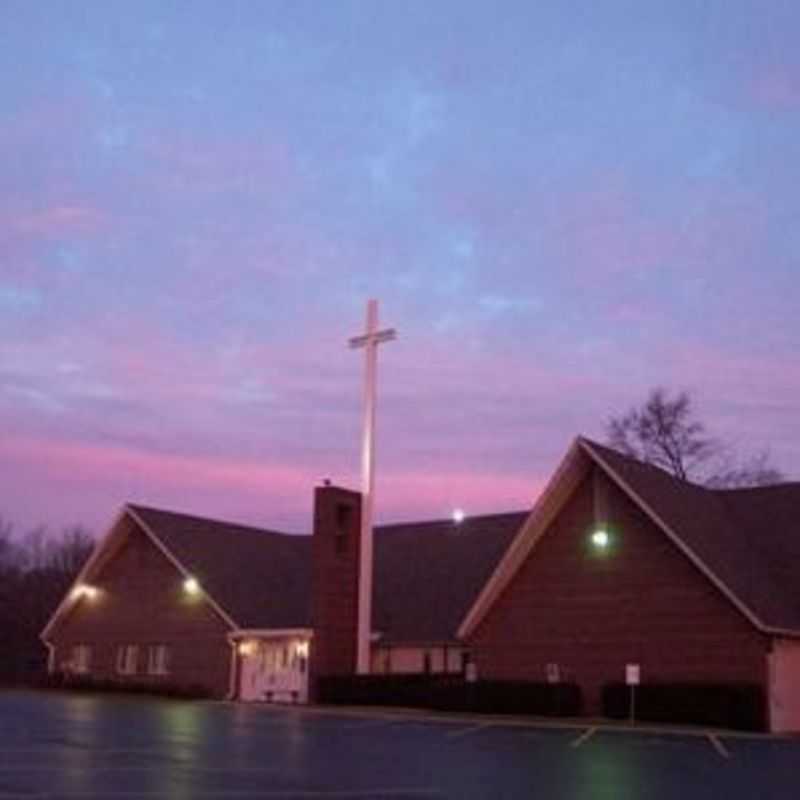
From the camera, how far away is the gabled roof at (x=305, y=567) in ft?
176

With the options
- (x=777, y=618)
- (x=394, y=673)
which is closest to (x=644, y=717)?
(x=777, y=618)

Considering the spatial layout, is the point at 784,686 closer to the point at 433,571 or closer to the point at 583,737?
the point at 583,737

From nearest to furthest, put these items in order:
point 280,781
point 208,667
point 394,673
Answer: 1. point 280,781
2. point 394,673
3. point 208,667

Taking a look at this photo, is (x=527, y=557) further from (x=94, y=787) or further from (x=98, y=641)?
(x=94, y=787)

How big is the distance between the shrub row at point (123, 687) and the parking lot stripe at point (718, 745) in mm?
23099

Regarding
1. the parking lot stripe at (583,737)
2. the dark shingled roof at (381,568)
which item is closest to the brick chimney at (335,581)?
the dark shingled roof at (381,568)

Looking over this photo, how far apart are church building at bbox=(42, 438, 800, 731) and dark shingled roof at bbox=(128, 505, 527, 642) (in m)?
0.09

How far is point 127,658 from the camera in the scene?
197 feet

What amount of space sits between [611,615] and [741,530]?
6.06 meters

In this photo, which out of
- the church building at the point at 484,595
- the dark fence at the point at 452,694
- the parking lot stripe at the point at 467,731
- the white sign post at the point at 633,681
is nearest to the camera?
the parking lot stripe at the point at 467,731

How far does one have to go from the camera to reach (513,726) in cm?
3781

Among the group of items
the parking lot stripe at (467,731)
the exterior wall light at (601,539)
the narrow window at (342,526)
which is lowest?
the parking lot stripe at (467,731)

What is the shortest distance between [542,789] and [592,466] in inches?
1000

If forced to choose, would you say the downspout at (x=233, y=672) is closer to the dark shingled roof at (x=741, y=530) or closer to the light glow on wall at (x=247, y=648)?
the light glow on wall at (x=247, y=648)
